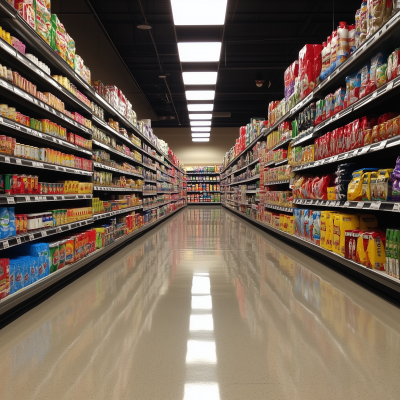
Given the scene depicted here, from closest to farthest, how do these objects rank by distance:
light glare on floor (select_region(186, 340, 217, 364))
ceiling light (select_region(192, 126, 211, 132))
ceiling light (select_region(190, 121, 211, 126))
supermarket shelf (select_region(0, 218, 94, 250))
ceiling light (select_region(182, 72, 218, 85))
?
light glare on floor (select_region(186, 340, 217, 364)) → supermarket shelf (select_region(0, 218, 94, 250)) → ceiling light (select_region(182, 72, 218, 85)) → ceiling light (select_region(190, 121, 211, 126)) → ceiling light (select_region(192, 126, 211, 132))

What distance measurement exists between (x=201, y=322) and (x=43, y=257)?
1478 mm

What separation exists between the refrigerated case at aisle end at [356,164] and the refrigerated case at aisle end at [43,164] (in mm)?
2591

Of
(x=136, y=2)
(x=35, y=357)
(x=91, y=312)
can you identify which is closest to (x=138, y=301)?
(x=91, y=312)

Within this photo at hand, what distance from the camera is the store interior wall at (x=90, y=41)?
23.0 ft

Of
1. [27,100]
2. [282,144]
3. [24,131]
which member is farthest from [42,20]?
[282,144]

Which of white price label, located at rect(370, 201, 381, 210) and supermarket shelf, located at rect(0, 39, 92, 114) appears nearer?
supermarket shelf, located at rect(0, 39, 92, 114)

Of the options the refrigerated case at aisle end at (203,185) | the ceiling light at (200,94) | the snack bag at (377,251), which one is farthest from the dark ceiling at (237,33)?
the refrigerated case at aisle end at (203,185)

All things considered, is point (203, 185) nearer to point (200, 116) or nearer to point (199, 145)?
point (199, 145)

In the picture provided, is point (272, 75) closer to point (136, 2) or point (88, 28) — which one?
point (136, 2)

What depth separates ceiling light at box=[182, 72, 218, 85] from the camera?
25.9 feet

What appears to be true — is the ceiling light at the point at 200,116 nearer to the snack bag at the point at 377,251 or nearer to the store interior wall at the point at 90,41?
the store interior wall at the point at 90,41

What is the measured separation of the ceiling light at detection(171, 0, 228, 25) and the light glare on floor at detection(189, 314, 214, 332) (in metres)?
4.05

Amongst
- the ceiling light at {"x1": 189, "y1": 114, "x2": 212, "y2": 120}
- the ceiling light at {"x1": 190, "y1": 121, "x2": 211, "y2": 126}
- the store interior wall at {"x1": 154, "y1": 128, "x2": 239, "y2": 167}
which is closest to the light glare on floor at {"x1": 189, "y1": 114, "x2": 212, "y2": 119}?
the ceiling light at {"x1": 189, "y1": 114, "x2": 212, "y2": 120}

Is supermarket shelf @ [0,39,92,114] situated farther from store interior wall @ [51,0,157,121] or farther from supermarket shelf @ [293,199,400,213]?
store interior wall @ [51,0,157,121]
